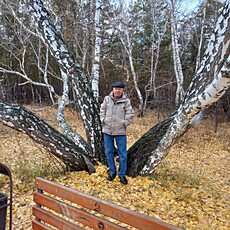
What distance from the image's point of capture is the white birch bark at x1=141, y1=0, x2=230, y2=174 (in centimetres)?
343

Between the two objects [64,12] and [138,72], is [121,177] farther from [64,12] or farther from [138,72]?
[138,72]

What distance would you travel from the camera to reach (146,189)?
4.42 meters

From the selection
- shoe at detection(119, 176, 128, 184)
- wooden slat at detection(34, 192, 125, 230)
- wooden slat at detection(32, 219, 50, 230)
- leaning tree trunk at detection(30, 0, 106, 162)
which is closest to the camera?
wooden slat at detection(34, 192, 125, 230)

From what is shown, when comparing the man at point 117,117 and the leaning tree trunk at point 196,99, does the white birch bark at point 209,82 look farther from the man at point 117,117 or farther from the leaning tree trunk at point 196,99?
the man at point 117,117

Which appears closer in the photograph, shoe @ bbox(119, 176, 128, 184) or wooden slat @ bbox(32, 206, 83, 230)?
wooden slat @ bbox(32, 206, 83, 230)

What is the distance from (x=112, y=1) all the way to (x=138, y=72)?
5.12 metres

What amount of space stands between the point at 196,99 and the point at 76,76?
7.26 feet

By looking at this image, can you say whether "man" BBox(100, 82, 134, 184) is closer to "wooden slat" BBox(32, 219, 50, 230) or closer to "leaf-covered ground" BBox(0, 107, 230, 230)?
"leaf-covered ground" BBox(0, 107, 230, 230)

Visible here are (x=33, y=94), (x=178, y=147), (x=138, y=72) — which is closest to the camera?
(x=178, y=147)

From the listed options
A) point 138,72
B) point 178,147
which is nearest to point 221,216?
point 178,147

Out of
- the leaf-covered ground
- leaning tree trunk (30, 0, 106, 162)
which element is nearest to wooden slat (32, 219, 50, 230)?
the leaf-covered ground

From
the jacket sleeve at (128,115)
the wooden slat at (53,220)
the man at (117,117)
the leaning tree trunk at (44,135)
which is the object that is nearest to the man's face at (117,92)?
the man at (117,117)

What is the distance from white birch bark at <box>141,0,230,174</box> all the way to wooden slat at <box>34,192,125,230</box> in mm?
2234

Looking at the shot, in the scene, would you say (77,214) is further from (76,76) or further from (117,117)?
(76,76)
